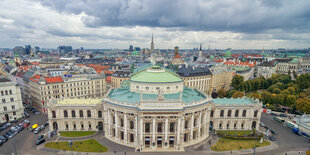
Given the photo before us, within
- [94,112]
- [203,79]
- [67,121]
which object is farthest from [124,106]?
[203,79]

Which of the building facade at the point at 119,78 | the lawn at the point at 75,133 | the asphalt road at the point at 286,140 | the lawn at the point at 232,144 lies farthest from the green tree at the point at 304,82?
the lawn at the point at 75,133

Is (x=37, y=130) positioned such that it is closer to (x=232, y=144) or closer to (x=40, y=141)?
(x=40, y=141)

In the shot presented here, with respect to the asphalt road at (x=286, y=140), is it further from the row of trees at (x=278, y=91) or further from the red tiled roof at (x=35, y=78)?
the red tiled roof at (x=35, y=78)

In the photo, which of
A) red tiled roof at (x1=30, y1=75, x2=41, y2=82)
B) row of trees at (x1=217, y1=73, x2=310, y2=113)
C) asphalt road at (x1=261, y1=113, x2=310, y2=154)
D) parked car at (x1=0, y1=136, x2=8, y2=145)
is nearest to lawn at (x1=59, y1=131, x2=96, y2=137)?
parked car at (x1=0, y1=136, x2=8, y2=145)

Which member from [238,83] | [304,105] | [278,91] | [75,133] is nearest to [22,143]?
[75,133]

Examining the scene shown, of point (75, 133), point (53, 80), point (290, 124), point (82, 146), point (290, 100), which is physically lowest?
point (82, 146)

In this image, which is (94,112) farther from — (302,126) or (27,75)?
(302,126)
